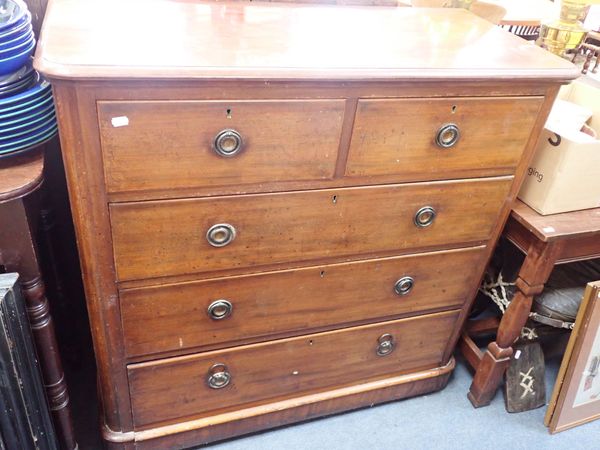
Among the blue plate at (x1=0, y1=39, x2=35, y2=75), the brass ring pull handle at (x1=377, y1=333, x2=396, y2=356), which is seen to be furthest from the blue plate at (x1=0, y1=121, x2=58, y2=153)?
the brass ring pull handle at (x1=377, y1=333, x2=396, y2=356)

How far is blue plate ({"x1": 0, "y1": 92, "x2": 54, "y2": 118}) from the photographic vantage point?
38.6 inches

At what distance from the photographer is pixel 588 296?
57.3 inches

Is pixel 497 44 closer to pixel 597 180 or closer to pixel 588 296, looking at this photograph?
pixel 597 180

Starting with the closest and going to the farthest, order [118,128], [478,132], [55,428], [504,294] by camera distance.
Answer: [118,128]
[478,132]
[55,428]
[504,294]

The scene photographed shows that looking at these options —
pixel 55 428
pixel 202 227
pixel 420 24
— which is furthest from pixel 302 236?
pixel 55 428

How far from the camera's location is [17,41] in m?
0.99

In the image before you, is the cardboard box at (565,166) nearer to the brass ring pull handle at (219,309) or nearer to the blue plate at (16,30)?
the brass ring pull handle at (219,309)

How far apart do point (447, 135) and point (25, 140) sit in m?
0.84

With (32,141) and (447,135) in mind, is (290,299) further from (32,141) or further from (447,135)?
(32,141)

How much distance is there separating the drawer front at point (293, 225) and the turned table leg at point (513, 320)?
6.2 inches

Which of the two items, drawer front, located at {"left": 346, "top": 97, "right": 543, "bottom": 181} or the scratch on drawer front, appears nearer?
the scratch on drawer front

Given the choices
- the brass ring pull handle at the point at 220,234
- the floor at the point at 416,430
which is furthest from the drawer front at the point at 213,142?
the floor at the point at 416,430

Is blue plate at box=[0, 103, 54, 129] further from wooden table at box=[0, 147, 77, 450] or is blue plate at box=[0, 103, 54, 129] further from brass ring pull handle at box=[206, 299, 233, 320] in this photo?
brass ring pull handle at box=[206, 299, 233, 320]

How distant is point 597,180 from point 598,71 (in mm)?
632
